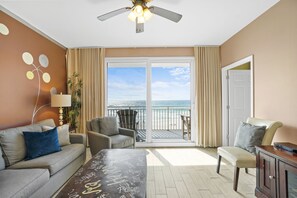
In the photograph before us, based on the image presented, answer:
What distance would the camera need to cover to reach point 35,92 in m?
3.38

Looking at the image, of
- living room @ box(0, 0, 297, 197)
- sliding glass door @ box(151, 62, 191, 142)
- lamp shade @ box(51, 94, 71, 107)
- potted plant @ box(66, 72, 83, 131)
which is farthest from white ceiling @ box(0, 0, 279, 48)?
lamp shade @ box(51, 94, 71, 107)

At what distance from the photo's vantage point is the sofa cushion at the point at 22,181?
163cm

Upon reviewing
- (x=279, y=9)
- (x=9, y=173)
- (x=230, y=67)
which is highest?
(x=279, y=9)

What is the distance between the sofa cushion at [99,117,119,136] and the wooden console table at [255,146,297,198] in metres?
2.77

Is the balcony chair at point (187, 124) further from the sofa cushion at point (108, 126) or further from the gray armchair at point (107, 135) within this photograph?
the sofa cushion at point (108, 126)

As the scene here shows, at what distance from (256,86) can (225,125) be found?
164 cm

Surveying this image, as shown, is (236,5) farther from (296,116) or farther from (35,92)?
(35,92)

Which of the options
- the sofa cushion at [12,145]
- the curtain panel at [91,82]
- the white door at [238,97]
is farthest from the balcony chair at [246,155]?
the curtain panel at [91,82]

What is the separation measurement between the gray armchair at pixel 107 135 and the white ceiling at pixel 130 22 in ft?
6.36

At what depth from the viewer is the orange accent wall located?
2680 mm

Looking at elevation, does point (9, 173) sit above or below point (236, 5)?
below

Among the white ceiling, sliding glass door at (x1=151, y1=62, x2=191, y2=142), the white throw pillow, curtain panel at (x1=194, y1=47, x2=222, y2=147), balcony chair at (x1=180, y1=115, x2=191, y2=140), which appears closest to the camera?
the white ceiling

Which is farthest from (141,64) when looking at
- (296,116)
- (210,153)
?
(296,116)

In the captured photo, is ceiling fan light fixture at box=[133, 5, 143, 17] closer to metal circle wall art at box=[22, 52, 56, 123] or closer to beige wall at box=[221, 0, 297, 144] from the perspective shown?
beige wall at box=[221, 0, 297, 144]
